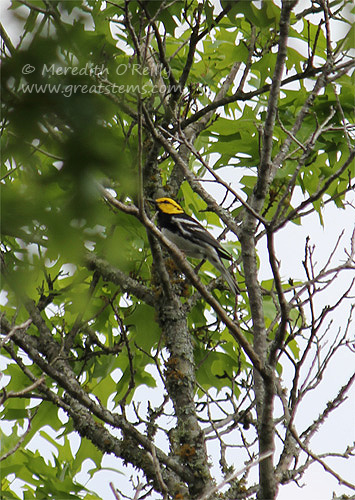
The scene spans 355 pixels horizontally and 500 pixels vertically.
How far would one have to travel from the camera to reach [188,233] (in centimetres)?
679

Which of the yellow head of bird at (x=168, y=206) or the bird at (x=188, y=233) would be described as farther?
the bird at (x=188, y=233)

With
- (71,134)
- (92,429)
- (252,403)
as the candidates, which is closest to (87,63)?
(71,134)

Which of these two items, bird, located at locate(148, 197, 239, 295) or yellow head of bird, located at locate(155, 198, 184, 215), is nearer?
yellow head of bird, located at locate(155, 198, 184, 215)

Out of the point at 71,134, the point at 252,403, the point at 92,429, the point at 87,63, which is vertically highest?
the point at 252,403

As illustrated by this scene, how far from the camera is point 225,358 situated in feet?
17.7

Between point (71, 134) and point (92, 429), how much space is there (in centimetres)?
355

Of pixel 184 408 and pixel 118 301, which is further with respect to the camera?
pixel 118 301

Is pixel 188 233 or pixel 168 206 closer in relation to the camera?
pixel 168 206

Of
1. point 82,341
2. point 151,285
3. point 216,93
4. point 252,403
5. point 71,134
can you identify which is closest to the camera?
point 71,134

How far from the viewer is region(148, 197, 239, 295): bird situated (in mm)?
5637

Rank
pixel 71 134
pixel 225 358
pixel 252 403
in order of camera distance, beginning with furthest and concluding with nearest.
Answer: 1. pixel 225 358
2. pixel 252 403
3. pixel 71 134

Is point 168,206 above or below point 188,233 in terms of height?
below

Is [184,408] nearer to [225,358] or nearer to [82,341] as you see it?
[225,358]

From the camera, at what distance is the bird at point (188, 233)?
5.64 m
